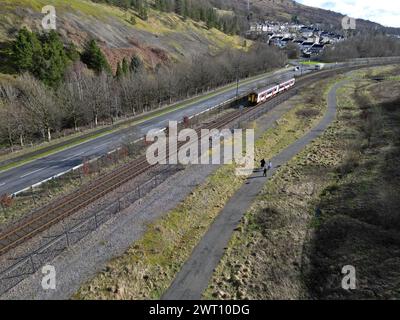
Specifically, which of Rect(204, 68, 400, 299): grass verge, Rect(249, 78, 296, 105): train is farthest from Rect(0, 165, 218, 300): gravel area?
Rect(249, 78, 296, 105): train

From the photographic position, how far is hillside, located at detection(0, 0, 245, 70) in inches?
2586

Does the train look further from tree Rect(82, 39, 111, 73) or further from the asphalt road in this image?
tree Rect(82, 39, 111, 73)

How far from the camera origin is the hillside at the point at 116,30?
216ft

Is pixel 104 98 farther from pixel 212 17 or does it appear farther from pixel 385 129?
pixel 212 17

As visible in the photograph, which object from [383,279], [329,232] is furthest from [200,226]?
[383,279]

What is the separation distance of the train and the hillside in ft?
98.8

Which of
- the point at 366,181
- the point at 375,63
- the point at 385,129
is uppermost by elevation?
the point at 375,63

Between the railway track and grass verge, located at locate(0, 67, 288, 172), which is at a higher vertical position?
grass verge, located at locate(0, 67, 288, 172)

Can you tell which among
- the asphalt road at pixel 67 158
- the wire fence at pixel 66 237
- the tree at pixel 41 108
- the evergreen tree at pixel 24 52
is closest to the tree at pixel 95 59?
the evergreen tree at pixel 24 52

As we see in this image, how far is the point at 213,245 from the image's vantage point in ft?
66.8

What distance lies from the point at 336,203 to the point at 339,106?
35.7m

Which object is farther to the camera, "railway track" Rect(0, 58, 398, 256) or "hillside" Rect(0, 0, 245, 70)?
"hillside" Rect(0, 0, 245, 70)

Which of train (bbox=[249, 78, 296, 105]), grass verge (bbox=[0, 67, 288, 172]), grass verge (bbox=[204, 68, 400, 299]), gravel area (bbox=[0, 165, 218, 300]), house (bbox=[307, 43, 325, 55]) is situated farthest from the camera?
house (bbox=[307, 43, 325, 55])

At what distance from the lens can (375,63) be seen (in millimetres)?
113812
